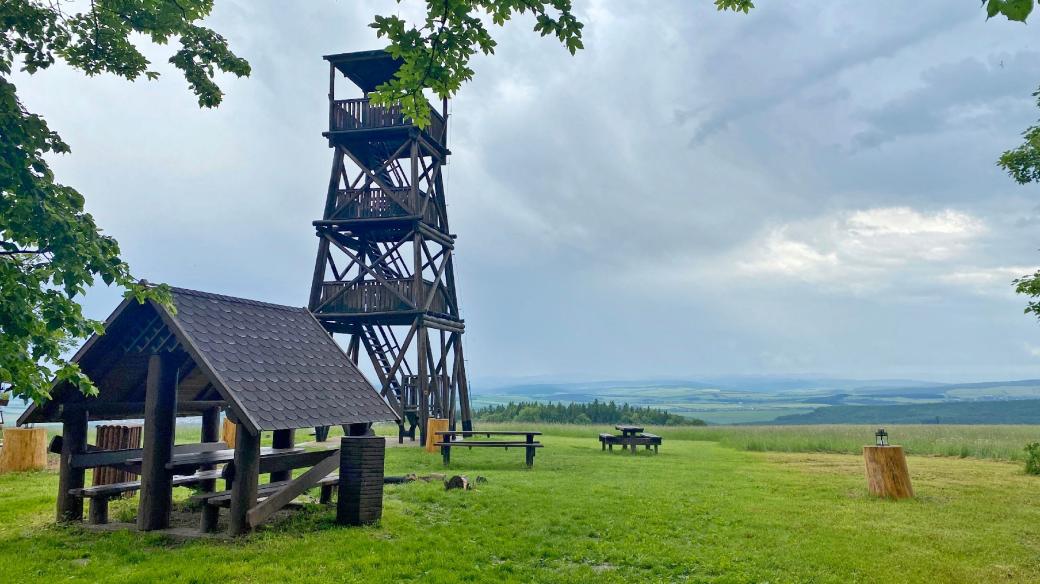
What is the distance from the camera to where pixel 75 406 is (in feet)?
32.1

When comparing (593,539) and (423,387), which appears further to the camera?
(423,387)

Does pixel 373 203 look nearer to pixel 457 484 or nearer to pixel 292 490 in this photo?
pixel 457 484

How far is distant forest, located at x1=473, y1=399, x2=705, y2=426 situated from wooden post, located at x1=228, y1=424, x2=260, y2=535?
38410 millimetres

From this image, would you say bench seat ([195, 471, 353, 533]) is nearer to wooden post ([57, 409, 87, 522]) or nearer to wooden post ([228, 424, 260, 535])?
wooden post ([228, 424, 260, 535])

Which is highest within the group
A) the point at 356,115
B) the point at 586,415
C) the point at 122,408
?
the point at 356,115

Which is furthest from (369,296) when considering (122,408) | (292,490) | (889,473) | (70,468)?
(889,473)

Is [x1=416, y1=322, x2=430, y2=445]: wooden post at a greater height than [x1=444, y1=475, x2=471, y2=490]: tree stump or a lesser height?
greater

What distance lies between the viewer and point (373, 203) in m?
24.3

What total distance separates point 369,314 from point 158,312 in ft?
48.4

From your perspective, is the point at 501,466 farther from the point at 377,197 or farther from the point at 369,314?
the point at 377,197

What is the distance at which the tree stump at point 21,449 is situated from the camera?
15891 mm

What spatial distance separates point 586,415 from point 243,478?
134 ft

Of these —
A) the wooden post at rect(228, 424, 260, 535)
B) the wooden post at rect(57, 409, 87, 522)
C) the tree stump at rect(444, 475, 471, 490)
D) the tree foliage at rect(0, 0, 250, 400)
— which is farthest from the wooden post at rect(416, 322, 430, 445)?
the tree foliage at rect(0, 0, 250, 400)

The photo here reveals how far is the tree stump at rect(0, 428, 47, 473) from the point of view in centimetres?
1589
